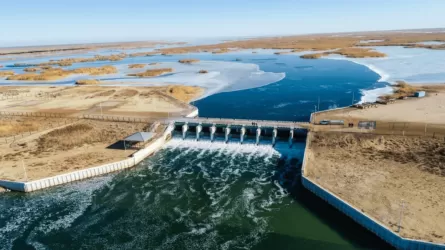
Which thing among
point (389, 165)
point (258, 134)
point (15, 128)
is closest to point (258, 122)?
point (258, 134)

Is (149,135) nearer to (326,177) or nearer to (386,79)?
(326,177)

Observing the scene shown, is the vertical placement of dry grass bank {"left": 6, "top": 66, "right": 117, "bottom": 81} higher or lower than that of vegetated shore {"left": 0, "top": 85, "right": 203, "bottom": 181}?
higher

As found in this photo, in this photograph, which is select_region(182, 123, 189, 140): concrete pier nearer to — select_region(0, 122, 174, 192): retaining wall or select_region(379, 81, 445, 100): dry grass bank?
select_region(0, 122, 174, 192): retaining wall

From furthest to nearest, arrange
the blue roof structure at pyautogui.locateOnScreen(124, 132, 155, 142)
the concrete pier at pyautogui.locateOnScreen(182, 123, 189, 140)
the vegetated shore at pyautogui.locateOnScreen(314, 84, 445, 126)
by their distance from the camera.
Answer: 1. the concrete pier at pyautogui.locateOnScreen(182, 123, 189, 140)
2. the vegetated shore at pyautogui.locateOnScreen(314, 84, 445, 126)
3. the blue roof structure at pyautogui.locateOnScreen(124, 132, 155, 142)

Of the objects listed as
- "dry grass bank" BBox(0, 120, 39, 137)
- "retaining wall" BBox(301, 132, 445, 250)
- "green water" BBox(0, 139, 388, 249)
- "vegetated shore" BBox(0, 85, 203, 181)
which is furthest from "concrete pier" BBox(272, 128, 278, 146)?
"dry grass bank" BBox(0, 120, 39, 137)

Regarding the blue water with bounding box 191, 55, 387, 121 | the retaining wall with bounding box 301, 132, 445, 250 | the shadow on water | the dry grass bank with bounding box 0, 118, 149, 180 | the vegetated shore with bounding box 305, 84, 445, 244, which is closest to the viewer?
the retaining wall with bounding box 301, 132, 445, 250

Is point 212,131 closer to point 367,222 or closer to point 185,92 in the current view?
point 367,222

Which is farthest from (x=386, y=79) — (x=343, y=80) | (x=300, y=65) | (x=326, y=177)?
(x=326, y=177)
